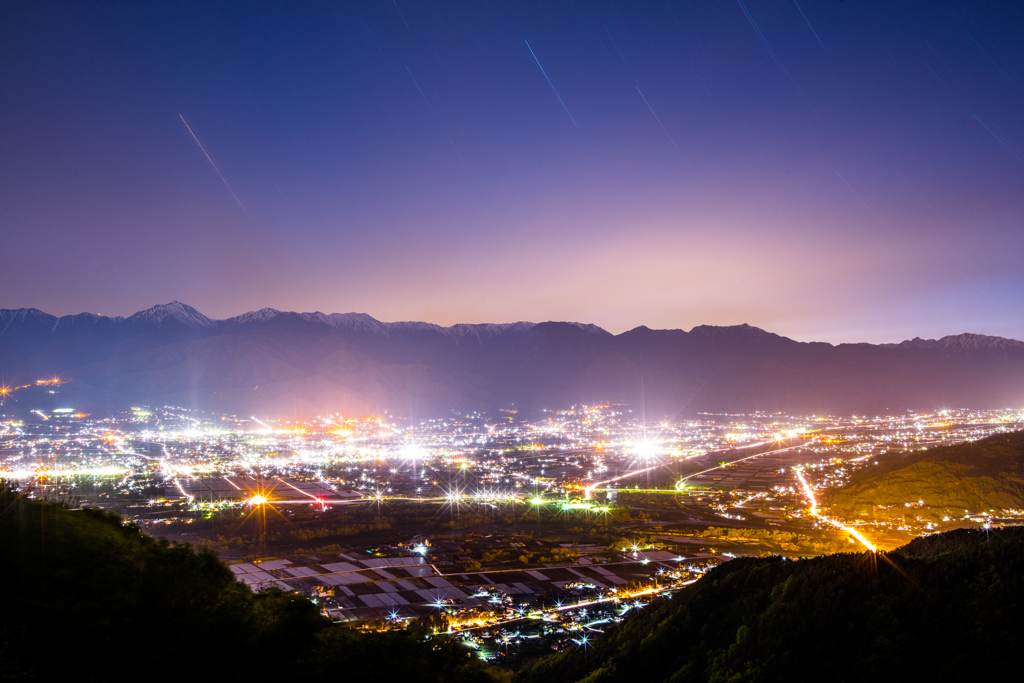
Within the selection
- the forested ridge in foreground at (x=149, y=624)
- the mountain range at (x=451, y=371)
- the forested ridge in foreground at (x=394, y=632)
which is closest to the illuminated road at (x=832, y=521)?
the forested ridge in foreground at (x=394, y=632)

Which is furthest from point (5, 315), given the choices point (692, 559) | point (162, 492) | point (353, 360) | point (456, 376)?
point (692, 559)

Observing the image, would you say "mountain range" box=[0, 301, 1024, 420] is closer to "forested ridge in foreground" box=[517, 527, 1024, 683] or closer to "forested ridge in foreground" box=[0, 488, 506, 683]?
"forested ridge in foreground" box=[517, 527, 1024, 683]

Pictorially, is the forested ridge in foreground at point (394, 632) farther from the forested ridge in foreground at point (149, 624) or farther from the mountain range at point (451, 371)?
the mountain range at point (451, 371)

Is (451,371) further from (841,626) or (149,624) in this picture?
(149,624)

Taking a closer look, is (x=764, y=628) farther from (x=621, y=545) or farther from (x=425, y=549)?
(x=425, y=549)

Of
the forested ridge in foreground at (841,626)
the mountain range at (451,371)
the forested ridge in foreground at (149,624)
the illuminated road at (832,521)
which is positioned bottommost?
the illuminated road at (832,521)
